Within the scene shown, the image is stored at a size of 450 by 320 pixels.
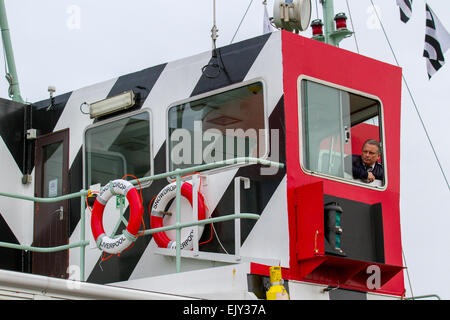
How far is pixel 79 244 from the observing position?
9.12 meters

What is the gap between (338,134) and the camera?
30.2ft

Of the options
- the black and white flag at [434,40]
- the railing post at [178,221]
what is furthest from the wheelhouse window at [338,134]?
the black and white flag at [434,40]

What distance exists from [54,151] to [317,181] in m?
3.71

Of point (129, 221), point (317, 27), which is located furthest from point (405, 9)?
point (129, 221)

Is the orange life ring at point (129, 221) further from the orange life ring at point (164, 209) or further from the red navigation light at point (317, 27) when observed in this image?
the red navigation light at point (317, 27)

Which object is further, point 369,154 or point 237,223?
point 369,154

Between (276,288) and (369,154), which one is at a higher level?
(369,154)

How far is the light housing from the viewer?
10.1 metres

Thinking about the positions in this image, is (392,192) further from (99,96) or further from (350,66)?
(99,96)

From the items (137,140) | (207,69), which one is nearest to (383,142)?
(207,69)

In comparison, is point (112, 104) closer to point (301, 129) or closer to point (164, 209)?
point (164, 209)

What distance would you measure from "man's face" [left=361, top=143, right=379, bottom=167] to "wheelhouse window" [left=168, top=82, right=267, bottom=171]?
48.9 inches

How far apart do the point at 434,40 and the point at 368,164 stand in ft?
14.6
